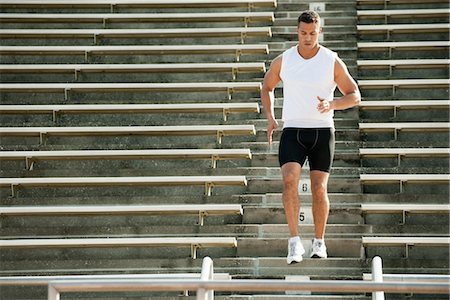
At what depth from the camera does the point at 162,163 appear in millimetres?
7613

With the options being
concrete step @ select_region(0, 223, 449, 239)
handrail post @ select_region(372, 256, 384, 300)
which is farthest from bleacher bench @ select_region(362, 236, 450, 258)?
handrail post @ select_region(372, 256, 384, 300)

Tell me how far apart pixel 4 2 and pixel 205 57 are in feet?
6.88

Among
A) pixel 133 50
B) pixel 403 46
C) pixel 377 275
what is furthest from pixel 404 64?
pixel 377 275

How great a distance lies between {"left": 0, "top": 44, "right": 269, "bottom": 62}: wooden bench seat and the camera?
8.84m

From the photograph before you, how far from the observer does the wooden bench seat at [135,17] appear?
9367 mm

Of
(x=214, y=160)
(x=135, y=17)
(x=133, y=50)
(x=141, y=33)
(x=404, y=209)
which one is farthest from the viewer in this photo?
(x=135, y=17)

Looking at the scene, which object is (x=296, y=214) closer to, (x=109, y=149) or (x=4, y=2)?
(x=109, y=149)


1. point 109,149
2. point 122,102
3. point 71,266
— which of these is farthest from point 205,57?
point 71,266

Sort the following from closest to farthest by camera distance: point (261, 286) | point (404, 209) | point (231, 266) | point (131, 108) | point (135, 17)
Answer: point (261, 286), point (231, 266), point (404, 209), point (131, 108), point (135, 17)

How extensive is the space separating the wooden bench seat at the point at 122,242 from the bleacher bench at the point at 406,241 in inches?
30.3

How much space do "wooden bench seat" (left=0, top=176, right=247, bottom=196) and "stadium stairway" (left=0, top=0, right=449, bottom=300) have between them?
13mm

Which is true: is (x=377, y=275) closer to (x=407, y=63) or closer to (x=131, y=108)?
(x=131, y=108)

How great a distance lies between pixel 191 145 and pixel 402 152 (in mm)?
1403

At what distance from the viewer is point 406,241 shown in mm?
6379
